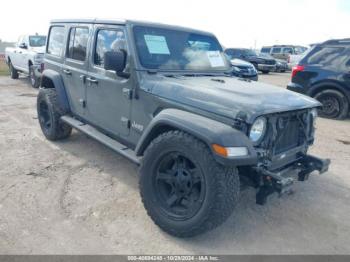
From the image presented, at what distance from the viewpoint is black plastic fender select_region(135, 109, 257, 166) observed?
2.63 meters

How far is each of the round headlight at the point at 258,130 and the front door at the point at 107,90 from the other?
153 centimetres

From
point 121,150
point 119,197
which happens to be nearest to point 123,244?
point 119,197

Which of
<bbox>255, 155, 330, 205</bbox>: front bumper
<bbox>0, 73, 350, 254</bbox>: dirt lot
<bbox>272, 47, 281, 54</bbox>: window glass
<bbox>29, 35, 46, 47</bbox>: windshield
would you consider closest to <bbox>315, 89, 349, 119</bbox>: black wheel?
<bbox>0, 73, 350, 254</bbox>: dirt lot

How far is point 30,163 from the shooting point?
15.2ft

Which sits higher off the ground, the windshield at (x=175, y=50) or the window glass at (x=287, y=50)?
the window glass at (x=287, y=50)

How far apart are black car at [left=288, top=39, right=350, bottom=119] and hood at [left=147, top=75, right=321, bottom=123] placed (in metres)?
5.33

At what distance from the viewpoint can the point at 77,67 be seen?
15.6 feet

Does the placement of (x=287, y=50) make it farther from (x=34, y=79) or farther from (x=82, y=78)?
(x=82, y=78)

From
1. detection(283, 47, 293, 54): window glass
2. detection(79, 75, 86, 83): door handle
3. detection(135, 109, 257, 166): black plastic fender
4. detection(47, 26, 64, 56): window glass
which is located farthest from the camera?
detection(283, 47, 293, 54): window glass

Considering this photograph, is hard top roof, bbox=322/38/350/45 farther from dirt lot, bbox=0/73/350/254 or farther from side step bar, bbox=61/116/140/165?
side step bar, bbox=61/116/140/165

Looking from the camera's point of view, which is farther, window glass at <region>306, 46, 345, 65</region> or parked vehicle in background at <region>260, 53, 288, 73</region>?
parked vehicle in background at <region>260, 53, 288, 73</region>

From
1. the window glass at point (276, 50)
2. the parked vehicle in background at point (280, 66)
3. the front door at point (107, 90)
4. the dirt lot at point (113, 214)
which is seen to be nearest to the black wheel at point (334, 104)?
the dirt lot at point (113, 214)

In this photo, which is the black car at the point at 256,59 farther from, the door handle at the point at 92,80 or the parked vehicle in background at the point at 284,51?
the door handle at the point at 92,80

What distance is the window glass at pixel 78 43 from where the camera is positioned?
4636mm
